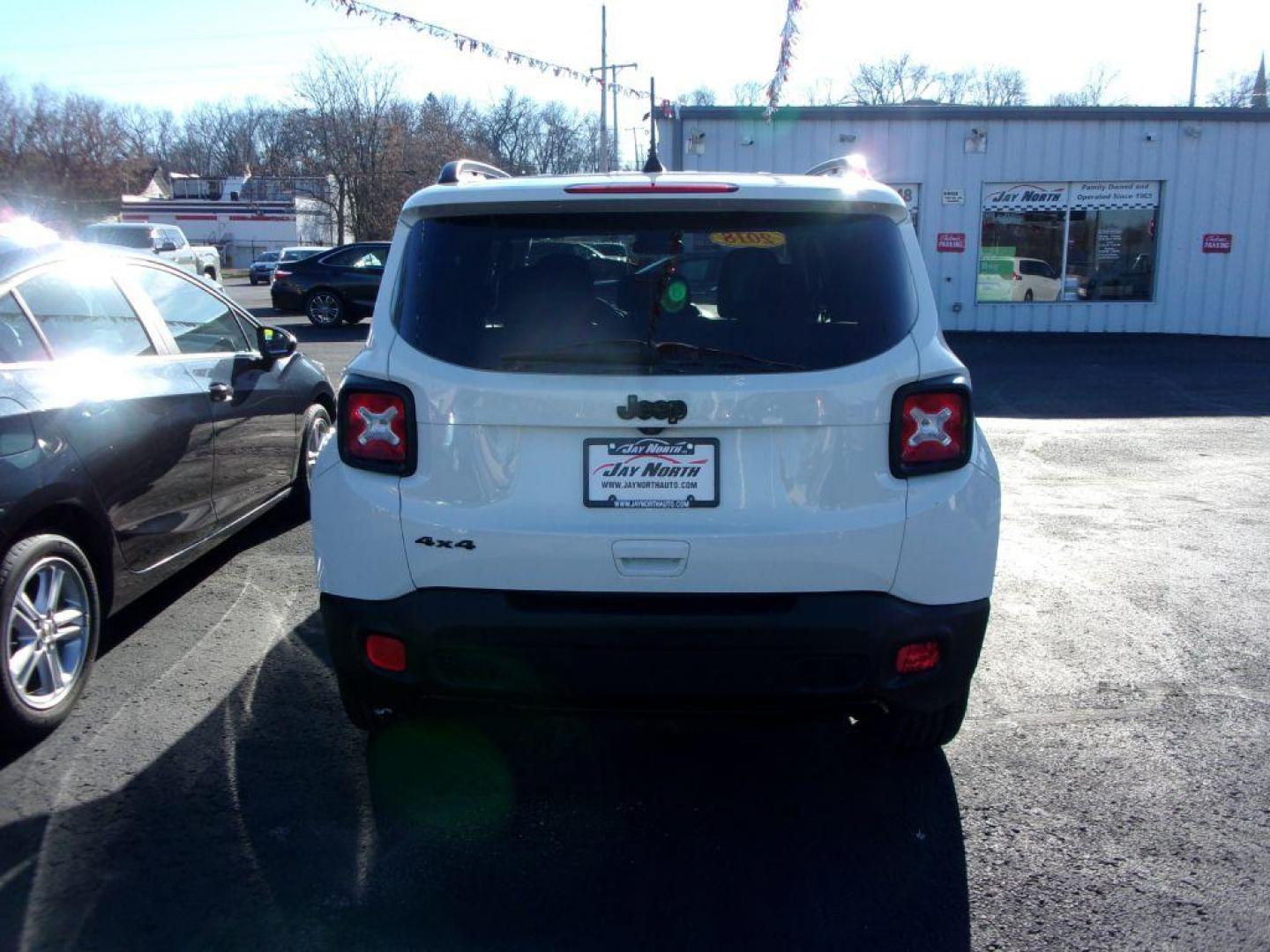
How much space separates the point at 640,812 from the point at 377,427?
1.42 meters

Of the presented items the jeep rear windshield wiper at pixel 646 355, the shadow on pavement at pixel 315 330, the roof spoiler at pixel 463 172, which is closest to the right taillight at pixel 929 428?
the jeep rear windshield wiper at pixel 646 355

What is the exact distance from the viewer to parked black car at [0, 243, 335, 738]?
367 centimetres

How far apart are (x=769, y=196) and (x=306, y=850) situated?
2.25m

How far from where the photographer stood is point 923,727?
3512 mm

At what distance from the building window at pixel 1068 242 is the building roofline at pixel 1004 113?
3.97 ft

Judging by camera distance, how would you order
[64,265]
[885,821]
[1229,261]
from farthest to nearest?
[1229,261] → [64,265] → [885,821]

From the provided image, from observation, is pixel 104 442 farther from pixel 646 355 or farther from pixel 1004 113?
pixel 1004 113

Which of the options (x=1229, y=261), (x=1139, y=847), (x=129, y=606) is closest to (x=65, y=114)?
(x=1229, y=261)

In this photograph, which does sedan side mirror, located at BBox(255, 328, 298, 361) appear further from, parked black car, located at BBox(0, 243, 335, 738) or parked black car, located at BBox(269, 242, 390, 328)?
parked black car, located at BBox(269, 242, 390, 328)

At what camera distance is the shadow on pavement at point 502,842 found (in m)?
2.80

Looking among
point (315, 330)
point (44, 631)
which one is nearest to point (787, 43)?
point (44, 631)

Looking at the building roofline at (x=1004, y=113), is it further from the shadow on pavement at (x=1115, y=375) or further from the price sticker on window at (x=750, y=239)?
the price sticker on window at (x=750, y=239)

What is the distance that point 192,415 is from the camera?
A: 16.1 feet

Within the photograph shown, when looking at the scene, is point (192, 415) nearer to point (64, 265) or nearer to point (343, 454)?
point (64, 265)
